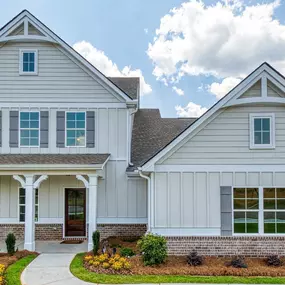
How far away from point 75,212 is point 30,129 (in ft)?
13.5

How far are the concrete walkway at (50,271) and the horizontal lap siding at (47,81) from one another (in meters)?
6.50

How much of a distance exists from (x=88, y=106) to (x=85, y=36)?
8442mm

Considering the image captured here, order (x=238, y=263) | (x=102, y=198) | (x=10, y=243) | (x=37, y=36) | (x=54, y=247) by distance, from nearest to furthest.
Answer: (x=238, y=263), (x=10, y=243), (x=54, y=247), (x=37, y=36), (x=102, y=198)

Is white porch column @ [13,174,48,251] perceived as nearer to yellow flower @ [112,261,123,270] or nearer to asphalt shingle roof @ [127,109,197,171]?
asphalt shingle roof @ [127,109,197,171]

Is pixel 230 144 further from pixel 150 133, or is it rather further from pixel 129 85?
pixel 129 85

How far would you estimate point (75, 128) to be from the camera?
14906mm

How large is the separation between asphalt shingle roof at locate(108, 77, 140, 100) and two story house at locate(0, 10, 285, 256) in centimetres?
20

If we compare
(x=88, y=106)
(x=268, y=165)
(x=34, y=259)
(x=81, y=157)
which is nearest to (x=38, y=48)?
(x=88, y=106)

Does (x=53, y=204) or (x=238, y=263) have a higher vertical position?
(x=53, y=204)

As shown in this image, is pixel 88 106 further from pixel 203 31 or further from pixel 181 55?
pixel 181 55

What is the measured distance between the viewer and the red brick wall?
1145cm

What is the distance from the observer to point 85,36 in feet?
70.6

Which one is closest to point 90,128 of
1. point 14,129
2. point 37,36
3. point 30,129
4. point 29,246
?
point 30,129

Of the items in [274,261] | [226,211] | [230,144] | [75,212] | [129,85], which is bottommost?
[274,261]
